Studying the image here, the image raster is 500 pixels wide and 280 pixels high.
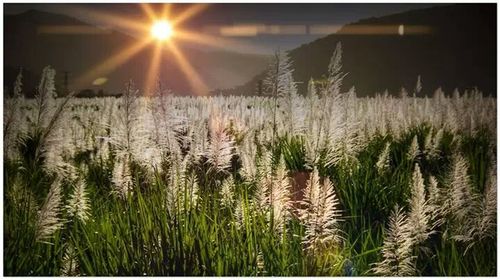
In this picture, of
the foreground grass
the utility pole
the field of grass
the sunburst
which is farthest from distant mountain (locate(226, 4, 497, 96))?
the utility pole

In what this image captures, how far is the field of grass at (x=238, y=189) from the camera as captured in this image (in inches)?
106

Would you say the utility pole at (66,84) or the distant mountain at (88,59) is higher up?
the distant mountain at (88,59)

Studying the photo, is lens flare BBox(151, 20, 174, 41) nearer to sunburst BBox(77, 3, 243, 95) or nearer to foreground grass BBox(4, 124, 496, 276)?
sunburst BBox(77, 3, 243, 95)

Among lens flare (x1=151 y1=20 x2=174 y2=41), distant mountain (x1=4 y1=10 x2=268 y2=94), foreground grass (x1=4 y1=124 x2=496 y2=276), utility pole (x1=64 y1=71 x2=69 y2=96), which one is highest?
lens flare (x1=151 y1=20 x2=174 y2=41)

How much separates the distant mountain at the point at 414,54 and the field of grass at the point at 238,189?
0.24 feet

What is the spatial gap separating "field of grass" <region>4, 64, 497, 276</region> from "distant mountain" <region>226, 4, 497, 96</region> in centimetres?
7

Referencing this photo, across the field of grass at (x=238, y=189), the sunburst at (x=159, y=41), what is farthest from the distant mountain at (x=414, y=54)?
the sunburst at (x=159, y=41)

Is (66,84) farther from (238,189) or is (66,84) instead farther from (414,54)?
(414,54)

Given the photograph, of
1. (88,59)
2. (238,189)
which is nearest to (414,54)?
(238,189)

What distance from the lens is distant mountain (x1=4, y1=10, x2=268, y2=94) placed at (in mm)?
2721

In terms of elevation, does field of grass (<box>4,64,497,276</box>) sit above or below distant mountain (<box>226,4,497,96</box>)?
below

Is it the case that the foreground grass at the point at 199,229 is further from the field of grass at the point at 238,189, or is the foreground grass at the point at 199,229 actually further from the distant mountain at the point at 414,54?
the distant mountain at the point at 414,54

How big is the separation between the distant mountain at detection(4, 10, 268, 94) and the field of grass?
0.26ft

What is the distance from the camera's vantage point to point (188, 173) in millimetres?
2729
